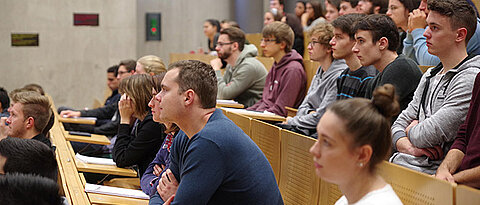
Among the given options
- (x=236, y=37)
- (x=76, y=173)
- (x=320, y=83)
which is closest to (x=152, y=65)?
(x=236, y=37)

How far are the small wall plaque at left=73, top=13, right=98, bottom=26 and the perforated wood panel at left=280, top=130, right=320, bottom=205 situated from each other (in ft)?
23.4

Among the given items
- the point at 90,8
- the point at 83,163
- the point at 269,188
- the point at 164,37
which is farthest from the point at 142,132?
the point at 164,37

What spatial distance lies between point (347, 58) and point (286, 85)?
1032 millimetres

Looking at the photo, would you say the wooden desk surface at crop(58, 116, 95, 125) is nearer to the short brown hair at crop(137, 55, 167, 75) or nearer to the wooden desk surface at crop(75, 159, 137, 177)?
the short brown hair at crop(137, 55, 167, 75)

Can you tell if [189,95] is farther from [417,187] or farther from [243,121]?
[243,121]

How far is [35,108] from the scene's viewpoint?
12.4 feet

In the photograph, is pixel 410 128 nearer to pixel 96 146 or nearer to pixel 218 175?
pixel 218 175

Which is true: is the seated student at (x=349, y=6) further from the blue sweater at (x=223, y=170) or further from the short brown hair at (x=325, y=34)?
the blue sweater at (x=223, y=170)

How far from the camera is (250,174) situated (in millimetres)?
2180

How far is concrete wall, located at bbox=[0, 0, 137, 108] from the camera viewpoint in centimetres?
890

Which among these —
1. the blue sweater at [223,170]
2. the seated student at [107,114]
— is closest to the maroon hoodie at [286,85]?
the seated student at [107,114]

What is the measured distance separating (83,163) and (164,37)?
7.68 metres

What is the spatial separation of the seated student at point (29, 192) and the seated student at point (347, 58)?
2214mm

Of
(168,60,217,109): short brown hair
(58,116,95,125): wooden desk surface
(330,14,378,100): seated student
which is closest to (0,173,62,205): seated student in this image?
(168,60,217,109): short brown hair
